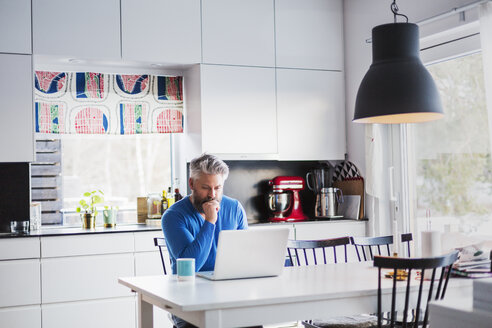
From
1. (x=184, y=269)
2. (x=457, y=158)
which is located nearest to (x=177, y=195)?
(x=457, y=158)

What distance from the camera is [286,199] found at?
5.12 metres

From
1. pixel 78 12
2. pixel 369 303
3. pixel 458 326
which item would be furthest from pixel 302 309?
pixel 78 12

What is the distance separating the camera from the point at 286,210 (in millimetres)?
5148

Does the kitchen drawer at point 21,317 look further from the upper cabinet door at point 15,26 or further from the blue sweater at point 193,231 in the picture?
the upper cabinet door at point 15,26

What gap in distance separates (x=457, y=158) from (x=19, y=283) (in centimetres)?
299

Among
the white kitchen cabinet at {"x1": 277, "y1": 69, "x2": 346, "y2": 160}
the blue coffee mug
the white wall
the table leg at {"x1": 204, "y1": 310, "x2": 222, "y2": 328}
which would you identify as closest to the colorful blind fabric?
the white kitchen cabinet at {"x1": 277, "y1": 69, "x2": 346, "y2": 160}

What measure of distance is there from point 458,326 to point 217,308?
0.79 metres

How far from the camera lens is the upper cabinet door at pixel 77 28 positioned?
438cm

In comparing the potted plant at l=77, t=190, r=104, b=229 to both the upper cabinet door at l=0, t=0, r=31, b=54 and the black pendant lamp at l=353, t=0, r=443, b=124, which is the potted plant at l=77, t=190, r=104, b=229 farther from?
the black pendant lamp at l=353, t=0, r=443, b=124

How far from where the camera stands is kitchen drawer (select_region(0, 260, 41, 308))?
160 inches

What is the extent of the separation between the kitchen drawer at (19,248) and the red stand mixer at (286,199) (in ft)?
6.07

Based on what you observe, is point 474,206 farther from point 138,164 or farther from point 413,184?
point 138,164

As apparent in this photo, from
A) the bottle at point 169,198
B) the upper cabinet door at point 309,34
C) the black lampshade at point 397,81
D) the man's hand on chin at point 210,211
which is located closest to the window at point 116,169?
the bottle at point 169,198

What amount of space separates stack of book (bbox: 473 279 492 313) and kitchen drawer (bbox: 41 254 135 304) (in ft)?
9.39
